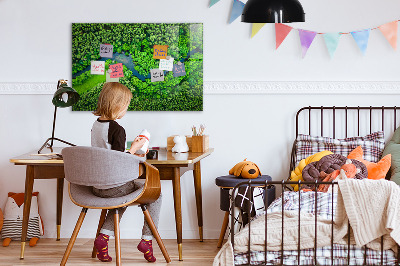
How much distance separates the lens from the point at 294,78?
4.41 meters

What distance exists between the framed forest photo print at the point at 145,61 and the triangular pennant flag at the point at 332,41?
2.95 feet

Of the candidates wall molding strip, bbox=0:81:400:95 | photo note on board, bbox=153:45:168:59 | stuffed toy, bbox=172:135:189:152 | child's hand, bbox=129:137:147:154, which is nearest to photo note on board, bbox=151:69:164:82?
photo note on board, bbox=153:45:168:59

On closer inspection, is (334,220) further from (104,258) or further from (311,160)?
(104,258)

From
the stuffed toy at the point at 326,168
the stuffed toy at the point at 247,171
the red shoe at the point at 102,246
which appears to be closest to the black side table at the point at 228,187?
the stuffed toy at the point at 247,171

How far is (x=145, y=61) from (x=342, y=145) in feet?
5.00

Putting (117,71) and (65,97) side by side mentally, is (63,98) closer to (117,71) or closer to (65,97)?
(65,97)

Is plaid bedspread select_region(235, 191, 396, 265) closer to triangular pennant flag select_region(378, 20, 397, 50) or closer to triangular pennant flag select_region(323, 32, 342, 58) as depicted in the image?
triangular pennant flag select_region(323, 32, 342, 58)

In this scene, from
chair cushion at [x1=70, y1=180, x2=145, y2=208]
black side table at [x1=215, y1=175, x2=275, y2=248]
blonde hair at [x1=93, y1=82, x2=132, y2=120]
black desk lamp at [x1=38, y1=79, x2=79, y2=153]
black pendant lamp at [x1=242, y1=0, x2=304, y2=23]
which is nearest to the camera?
black pendant lamp at [x1=242, y1=0, x2=304, y2=23]

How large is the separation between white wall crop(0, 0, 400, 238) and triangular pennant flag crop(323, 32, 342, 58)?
0.05 meters

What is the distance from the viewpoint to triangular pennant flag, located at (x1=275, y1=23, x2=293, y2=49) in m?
4.38

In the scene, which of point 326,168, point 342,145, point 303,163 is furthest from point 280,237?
point 342,145

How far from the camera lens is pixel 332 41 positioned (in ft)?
14.3

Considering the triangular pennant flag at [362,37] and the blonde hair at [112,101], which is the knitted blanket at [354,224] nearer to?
the blonde hair at [112,101]

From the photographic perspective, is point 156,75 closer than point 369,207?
No
